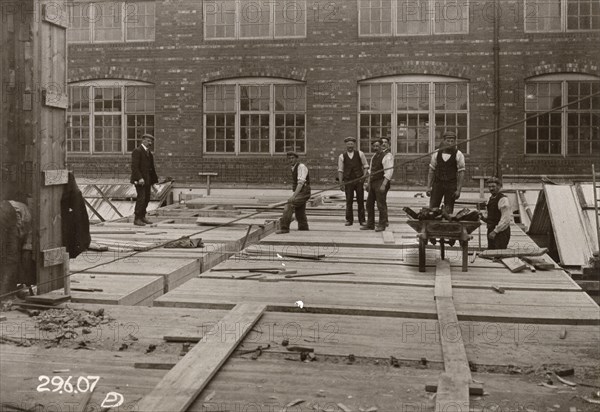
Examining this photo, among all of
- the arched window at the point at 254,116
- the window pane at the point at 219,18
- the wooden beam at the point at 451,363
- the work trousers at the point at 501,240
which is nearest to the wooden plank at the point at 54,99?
the wooden beam at the point at 451,363

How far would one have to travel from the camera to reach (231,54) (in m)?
19.4

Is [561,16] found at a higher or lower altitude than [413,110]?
higher

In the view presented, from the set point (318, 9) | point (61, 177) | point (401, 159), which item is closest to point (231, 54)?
point (318, 9)

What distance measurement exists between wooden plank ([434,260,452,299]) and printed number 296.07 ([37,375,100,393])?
367 centimetres

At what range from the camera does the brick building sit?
717 inches

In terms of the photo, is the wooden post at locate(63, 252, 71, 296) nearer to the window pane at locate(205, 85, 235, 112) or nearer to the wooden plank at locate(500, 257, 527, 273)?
the wooden plank at locate(500, 257, 527, 273)

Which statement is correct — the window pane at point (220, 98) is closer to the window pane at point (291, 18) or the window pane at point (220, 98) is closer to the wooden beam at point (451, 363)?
the window pane at point (291, 18)

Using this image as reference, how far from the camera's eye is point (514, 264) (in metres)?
8.88

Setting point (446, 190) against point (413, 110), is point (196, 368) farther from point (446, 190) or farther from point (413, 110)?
point (413, 110)

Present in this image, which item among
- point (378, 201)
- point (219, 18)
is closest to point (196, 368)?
point (378, 201)

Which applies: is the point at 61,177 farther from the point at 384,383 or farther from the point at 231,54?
the point at 231,54

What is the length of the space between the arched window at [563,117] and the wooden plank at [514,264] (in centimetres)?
984

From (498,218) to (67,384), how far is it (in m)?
7.83

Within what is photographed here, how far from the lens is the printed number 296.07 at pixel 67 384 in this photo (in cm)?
426
